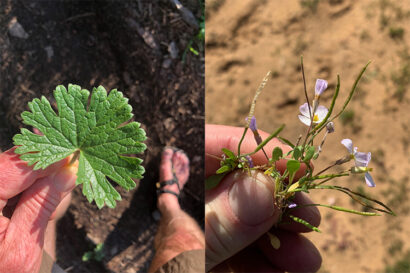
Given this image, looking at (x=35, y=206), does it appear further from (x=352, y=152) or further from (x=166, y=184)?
(x=352, y=152)

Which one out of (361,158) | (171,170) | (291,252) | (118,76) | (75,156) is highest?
(118,76)

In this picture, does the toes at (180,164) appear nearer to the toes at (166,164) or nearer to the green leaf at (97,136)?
the toes at (166,164)

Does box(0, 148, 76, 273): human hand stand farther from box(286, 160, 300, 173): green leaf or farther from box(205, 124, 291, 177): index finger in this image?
box(286, 160, 300, 173): green leaf

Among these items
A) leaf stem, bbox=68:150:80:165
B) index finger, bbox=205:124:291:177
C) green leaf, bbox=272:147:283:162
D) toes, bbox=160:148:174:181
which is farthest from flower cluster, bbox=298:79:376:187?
toes, bbox=160:148:174:181

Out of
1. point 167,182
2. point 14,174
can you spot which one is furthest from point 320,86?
point 167,182

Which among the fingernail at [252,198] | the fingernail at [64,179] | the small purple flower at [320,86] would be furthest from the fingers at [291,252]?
the fingernail at [64,179]

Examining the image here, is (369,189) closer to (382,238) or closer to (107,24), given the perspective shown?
(382,238)

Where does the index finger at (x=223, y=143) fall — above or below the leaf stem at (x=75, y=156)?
→ below
